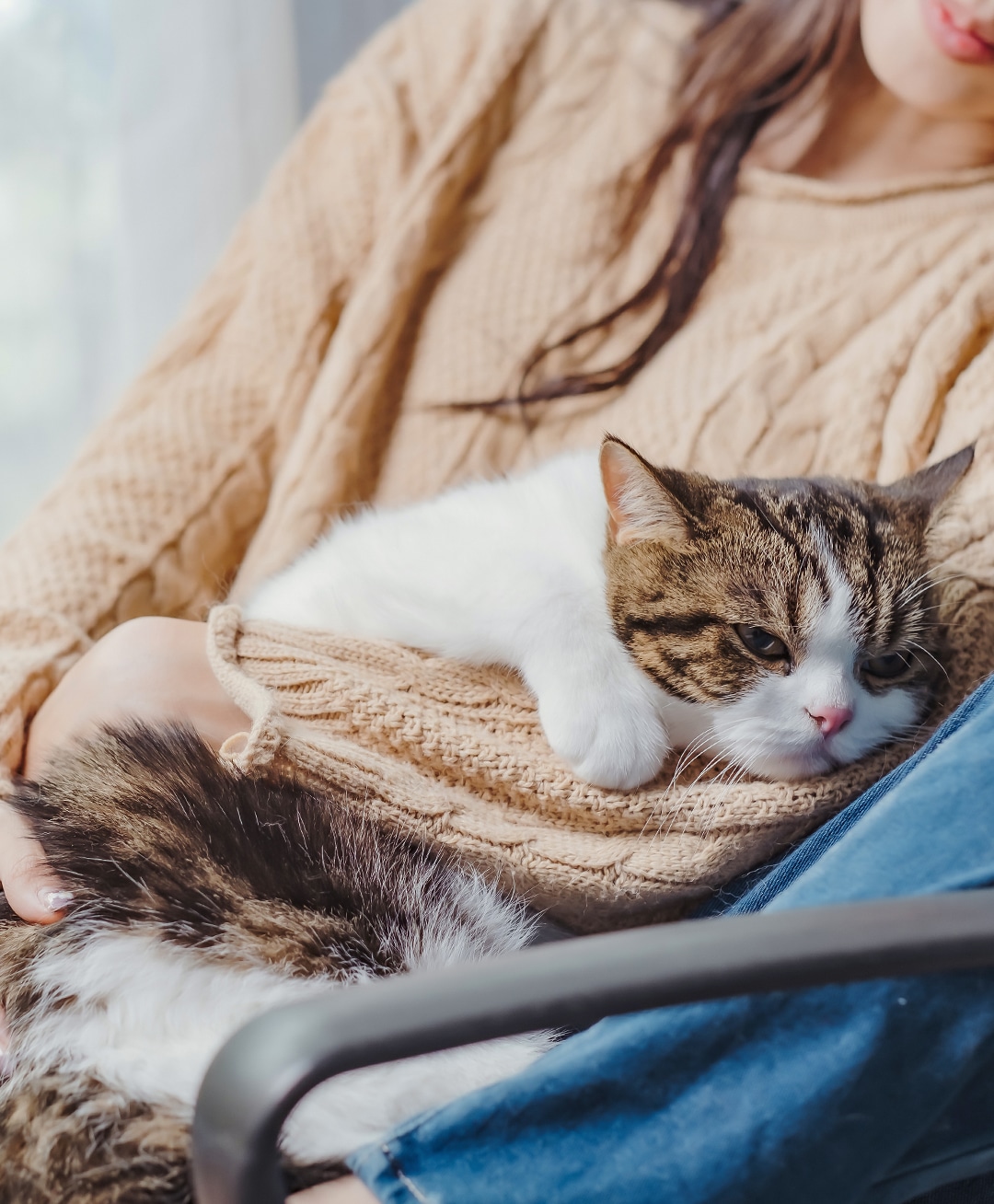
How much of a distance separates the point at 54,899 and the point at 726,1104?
18.6 inches

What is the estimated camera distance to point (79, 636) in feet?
3.34

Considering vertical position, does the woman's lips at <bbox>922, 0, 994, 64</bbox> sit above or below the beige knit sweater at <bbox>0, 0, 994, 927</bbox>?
above

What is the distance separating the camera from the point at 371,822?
2.41ft

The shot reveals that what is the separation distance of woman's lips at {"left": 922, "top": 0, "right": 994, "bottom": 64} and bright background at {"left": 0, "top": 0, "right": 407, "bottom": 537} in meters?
0.97

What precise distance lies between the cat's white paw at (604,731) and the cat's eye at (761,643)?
96mm

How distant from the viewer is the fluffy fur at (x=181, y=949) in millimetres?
577

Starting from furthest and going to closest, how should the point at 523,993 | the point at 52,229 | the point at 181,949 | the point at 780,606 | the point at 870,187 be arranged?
the point at 52,229
the point at 870,187
the point at 780,606
the point at 181,949
the point at 523,993

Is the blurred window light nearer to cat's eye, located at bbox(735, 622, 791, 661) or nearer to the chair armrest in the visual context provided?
cat's eye, located at bbox(735, 622, 791, 661)

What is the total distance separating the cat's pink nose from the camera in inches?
29.1

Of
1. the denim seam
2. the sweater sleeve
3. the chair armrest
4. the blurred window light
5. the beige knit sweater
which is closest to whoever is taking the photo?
the chair armrest

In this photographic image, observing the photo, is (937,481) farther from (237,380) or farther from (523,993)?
(237,380)

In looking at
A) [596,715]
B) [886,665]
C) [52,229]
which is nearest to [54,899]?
[596,715]

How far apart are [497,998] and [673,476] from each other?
1.62 feet

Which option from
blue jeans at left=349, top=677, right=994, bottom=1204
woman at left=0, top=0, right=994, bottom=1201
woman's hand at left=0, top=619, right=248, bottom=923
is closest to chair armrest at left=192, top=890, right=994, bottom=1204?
blue jeans at left=349, top=677, right=994, bottom=1204
